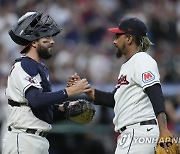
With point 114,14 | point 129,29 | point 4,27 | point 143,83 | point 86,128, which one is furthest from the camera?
point 114,14

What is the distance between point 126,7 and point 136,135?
29.7 ft

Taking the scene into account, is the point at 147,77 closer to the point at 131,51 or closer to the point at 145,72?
the point at 145,72

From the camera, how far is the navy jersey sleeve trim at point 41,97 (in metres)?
6.65

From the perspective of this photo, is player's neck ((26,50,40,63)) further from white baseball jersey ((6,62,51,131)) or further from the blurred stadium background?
the blurred stadium background

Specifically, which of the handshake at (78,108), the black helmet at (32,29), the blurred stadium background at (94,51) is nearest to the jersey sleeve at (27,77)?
the black helmet at (32,29)

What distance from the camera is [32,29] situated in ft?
23.1

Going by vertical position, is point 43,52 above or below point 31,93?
above

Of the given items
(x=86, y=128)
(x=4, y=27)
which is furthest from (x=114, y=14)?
(x=86, y=128)

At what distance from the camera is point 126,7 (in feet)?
50.8

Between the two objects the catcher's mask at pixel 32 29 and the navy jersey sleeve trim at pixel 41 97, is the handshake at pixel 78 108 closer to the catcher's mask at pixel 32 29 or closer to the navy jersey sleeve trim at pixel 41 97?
the navy jersey sleeve trim at pixel 41 97

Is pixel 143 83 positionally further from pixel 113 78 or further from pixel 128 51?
pixel 113 78

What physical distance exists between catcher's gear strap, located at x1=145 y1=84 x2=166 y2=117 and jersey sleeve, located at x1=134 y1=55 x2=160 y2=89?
0.05 m

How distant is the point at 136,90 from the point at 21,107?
1.22 meters

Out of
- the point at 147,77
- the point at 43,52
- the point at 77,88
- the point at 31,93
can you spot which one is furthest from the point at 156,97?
the point at 43,52
